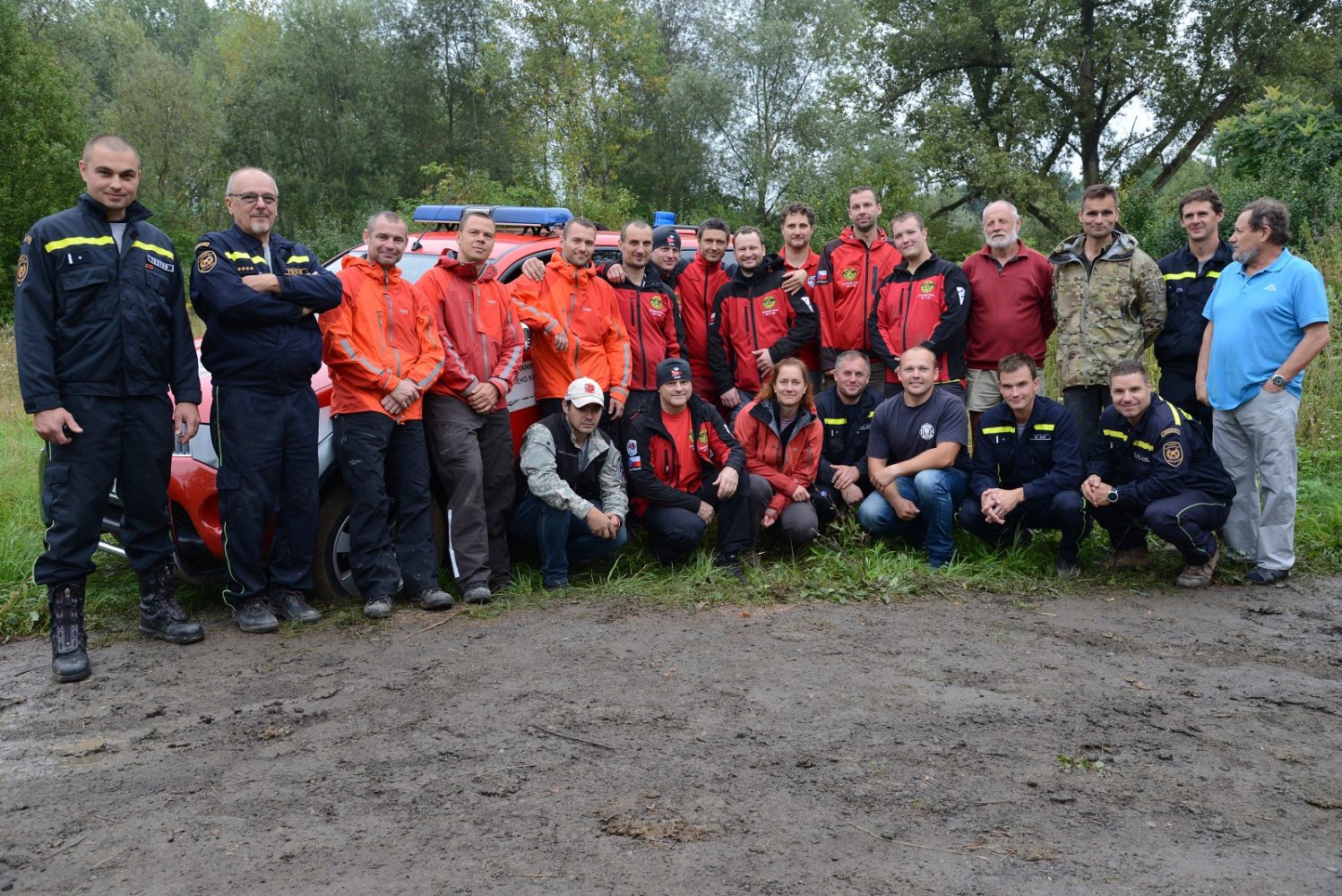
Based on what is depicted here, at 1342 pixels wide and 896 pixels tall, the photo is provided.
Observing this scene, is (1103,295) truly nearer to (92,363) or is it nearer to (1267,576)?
(1267,576)

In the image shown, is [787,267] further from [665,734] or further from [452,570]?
[665,734]

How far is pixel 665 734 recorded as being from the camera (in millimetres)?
3984

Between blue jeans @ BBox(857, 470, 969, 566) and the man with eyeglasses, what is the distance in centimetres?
335

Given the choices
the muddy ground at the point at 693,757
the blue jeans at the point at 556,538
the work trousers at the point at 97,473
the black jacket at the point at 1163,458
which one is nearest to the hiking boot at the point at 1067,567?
the black jacket at the point at 1163,458

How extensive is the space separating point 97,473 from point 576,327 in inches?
107

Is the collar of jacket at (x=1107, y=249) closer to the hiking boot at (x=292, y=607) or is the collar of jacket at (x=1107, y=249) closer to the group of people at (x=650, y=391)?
the group of people at (x=650, y=391)

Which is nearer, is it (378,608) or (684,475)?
(378,608)

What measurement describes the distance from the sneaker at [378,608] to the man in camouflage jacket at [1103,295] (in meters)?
4.20

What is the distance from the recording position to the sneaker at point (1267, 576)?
6.19 m

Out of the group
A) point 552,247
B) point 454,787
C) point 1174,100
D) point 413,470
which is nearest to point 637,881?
point 454,787

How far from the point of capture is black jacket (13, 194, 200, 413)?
474cm

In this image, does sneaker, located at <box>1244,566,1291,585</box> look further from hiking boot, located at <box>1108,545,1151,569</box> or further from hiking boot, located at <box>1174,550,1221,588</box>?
hiking boot, located at <box>1108,545,1151,569</box>

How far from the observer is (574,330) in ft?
Result: 20.9

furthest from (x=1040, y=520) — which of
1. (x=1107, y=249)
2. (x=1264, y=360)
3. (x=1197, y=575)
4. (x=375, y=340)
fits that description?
(x=375, y=340)
